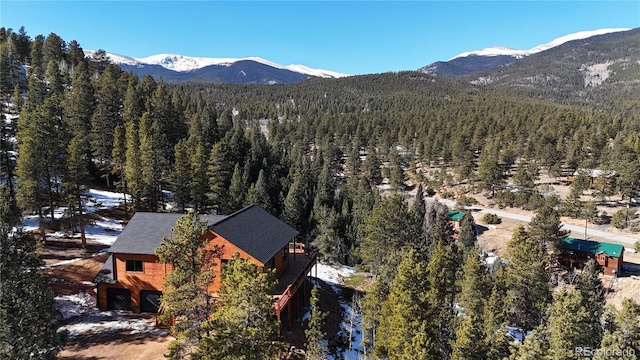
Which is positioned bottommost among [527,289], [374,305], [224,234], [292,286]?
[527,289]

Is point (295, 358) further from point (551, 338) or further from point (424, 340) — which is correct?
point (551, 338)

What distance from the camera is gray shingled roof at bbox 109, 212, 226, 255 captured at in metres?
28.4

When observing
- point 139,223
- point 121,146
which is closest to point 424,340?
point 139,223

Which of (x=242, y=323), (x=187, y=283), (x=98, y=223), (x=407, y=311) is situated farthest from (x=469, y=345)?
(x=98, y=223)

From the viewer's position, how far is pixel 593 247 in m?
62.3

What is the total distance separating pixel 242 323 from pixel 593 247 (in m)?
66.9

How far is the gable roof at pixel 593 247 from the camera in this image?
60406 millimetres

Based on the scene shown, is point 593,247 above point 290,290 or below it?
below

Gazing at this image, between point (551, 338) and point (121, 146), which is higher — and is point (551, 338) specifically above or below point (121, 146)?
below

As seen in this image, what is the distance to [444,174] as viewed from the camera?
347 feet

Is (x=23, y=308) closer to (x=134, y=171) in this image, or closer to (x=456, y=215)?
(x=134, y=171)

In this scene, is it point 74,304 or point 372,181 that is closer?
point 74,304

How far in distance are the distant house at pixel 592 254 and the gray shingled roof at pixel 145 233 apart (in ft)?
202

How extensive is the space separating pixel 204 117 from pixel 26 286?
6772 cm
